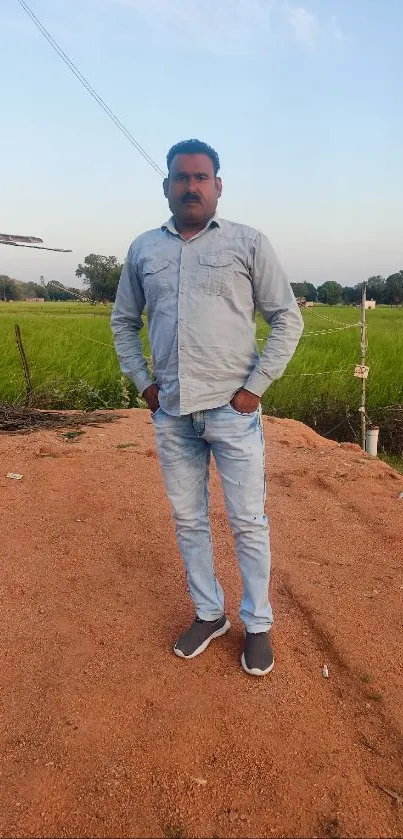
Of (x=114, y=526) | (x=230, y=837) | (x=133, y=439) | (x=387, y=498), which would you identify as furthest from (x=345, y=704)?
(x=133, y=439)

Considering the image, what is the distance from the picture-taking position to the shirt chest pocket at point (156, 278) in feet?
6.99

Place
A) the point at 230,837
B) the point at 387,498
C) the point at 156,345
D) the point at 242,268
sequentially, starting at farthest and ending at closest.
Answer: the point at 387,498 → the point at 156,345 → the point at 242,268 → the point at 230,837

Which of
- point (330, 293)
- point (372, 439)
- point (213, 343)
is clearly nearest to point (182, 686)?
point (213, 343)

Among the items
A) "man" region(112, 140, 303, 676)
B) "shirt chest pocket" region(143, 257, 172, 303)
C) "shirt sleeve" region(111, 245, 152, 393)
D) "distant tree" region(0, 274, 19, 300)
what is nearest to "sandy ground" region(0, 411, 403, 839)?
"man" region(112, 140, 303, 676)

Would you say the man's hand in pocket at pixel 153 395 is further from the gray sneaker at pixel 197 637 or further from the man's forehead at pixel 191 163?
the gray sneaker at pixel 197 637

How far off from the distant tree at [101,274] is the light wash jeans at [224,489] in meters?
11.3

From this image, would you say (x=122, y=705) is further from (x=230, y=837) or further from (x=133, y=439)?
(x=133, y=439)

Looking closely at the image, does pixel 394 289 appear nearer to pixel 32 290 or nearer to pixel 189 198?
pixel 32 290

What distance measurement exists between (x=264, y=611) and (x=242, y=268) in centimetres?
119

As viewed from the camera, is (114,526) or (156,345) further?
(114,526)

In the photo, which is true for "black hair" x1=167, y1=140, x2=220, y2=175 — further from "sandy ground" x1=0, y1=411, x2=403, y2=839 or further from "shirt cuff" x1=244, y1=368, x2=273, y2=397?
"sandy ground" x1=0, y1=411, x2=403, y2=839

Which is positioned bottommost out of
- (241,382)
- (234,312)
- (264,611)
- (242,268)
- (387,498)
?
(387,498)

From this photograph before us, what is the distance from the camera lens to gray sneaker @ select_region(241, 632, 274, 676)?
228 cm

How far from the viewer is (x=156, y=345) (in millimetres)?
2236
